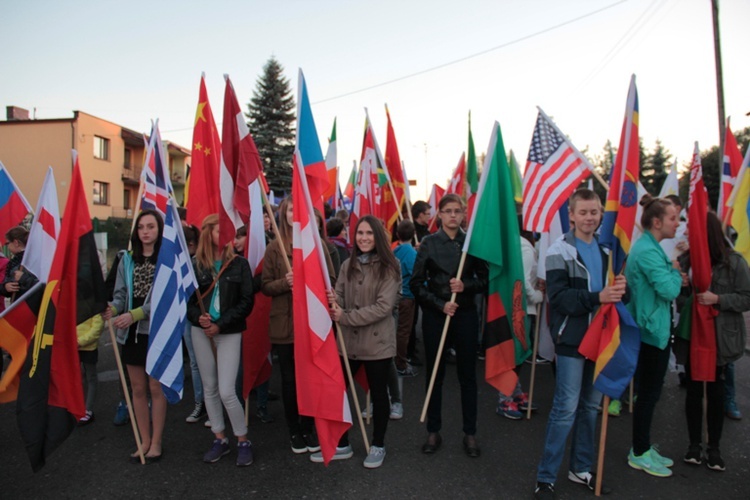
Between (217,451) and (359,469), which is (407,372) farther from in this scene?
(217,451)

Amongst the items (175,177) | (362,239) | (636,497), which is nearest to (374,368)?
(362,239)

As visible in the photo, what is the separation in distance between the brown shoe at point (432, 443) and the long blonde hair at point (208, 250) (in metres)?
2.27

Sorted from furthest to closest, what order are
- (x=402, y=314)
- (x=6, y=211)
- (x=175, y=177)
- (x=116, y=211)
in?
(x=175, y=177)
(x=116, y=211)
(x=402, y=314)
(x=6, y=211)

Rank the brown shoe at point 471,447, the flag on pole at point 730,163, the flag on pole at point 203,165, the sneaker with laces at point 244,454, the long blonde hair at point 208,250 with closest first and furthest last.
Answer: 1. the sneaker with laces at point 244,454
2. the brown shoe at point 471,447
3. the long blonde hair at point 208,250
4. the flag on pole at point 203,165
5. the flag on pole at point 730,163

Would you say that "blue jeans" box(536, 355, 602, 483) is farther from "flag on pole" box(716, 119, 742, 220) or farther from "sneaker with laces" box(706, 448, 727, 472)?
"flag on pole" box(716, 119, 742, 220)

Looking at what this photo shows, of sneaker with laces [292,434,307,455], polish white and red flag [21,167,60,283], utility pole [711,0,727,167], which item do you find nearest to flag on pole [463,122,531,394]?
sneaker with laces [292,434,307,455]

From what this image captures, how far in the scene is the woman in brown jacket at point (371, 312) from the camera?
403cm

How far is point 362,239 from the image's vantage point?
4.14 m

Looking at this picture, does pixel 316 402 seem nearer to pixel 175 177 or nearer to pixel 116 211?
pixel 116 211

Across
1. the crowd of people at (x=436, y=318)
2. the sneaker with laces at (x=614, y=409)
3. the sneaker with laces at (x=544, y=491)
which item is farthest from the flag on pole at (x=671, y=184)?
the sneaker with laces at (x=544, y=491)

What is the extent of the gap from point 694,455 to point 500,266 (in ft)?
6.99

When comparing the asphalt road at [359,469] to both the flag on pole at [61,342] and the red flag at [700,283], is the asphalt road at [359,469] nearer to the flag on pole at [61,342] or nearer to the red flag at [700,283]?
the flag on pole at [61,342]

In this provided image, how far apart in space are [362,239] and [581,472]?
2393mm

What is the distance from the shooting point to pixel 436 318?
4.23 m
